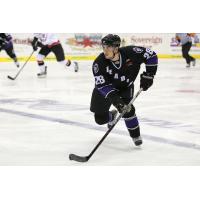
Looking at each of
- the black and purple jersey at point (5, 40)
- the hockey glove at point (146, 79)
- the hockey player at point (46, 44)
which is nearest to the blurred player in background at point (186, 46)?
the hockey player at point (46, 44)

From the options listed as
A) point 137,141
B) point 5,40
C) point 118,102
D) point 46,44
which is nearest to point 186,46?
point 46,44

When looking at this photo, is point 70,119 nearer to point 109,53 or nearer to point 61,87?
point 109,53

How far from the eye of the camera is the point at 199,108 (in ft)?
17.8

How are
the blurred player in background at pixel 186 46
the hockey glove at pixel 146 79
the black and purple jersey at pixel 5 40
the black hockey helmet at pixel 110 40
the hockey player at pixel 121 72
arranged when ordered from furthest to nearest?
the blurred player in background at pixel 186 46 → the black and purple jersey at pixel 5 40 → the hockey glove at pixel 146 79 → the hockey player at pixel 121 72 → the black hockey helmet at pixel 110 40

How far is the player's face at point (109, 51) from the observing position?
325cm

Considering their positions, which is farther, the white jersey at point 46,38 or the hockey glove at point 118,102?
the white jersey at point 46,38

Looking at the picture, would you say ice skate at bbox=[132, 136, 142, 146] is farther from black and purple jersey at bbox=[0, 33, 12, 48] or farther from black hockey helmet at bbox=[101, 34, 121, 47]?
black and purple jersey at bbox=[0, 33, 12, 48]

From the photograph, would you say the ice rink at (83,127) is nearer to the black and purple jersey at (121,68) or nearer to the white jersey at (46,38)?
the black and purple jersey at (121,68)

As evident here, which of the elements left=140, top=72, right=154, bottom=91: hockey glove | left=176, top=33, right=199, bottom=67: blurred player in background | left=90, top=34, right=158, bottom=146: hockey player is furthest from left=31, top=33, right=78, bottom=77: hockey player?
left=140, top=72, right=154, bottom=91: hockey glove

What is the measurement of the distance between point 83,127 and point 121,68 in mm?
1105

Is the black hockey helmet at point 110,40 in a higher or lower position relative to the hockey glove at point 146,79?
higher

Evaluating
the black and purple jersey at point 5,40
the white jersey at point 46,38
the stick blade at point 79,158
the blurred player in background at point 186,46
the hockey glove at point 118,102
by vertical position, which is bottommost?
the blurred player in background at point 186,46

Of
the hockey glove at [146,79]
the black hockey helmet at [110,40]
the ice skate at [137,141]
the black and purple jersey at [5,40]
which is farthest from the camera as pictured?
the black and purple jersey at [5,40]

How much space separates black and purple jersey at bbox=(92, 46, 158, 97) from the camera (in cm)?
335
